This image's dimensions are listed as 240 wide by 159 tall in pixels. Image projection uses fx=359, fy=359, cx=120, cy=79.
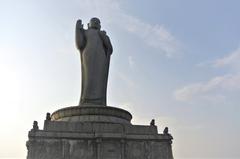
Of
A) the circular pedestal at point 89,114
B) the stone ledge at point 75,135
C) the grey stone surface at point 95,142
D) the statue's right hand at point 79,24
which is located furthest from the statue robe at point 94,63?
the stone ledge at point 75,135

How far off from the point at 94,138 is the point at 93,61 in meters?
4.42

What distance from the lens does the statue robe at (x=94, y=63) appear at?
52.0 ft

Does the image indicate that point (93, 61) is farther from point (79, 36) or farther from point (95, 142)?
point (95, 142)

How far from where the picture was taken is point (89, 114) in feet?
46.3

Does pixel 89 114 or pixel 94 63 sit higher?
pixel 94 63

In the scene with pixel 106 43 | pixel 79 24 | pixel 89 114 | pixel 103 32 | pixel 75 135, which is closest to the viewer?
pixel 75 135

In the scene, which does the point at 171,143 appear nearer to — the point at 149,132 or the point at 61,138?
the point at 149,132

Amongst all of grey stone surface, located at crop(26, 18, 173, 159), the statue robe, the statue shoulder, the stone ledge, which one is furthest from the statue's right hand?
the stone ledge

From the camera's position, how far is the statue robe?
52.0 feet

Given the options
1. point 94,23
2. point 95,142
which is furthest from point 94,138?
point 94,23

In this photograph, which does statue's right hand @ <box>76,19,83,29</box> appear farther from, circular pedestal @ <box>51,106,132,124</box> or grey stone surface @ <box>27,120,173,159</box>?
grey stone surface @ <box>27,120,173,159</box>

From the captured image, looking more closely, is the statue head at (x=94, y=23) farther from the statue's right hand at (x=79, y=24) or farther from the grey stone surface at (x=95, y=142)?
the grey stone surface at (x=95, y=142)

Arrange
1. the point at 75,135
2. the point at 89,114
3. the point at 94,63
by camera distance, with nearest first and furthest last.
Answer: the point at 75,135
the point at 89,114
the point at 94,63

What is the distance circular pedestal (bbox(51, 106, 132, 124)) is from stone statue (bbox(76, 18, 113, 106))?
1414 mm
